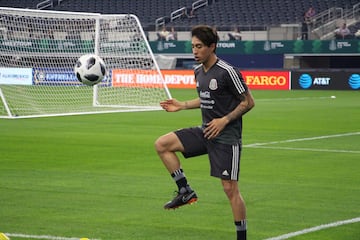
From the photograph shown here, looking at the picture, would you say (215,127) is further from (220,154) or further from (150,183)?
(150,183)

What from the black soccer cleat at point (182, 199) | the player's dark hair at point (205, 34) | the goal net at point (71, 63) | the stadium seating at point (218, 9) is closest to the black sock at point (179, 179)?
the black soccer cleat at point (182, 199)

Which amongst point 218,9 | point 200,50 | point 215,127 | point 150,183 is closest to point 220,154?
point 215,127

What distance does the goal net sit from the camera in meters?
29.8

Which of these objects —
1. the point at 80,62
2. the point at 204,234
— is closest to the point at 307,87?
the point at 80,62

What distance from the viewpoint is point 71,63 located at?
3609cm

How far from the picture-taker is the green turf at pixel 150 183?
10.0 metres

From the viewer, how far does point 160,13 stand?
190 ft

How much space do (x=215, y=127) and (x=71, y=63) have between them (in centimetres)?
2787

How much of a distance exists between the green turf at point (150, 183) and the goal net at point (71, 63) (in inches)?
225

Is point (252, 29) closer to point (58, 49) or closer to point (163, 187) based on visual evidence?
point (58, 49)

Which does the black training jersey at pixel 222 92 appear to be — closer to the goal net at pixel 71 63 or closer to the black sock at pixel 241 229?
the black sock at pixel 241 229

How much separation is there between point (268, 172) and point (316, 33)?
3698cm

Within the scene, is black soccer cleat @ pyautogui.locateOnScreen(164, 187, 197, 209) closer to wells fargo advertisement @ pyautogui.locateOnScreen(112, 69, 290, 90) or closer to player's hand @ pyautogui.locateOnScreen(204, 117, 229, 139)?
player's hand @ pyautogui.locateOnScreen(204, 117, 229, 139)

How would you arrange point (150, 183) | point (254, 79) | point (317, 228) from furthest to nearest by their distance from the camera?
point (254, 79) → point (150, 183) → point (317, 228)
